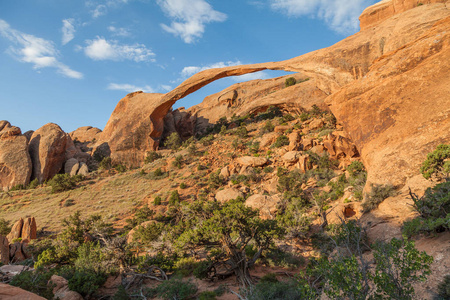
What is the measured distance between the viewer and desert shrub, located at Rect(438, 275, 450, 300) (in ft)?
14.7

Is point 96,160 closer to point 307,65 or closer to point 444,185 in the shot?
point 307,65

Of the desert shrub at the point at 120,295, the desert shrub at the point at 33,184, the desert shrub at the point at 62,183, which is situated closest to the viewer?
the desert shrub at the point at 120,295

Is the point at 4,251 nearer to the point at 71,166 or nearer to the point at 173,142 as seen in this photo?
the point at 71,166

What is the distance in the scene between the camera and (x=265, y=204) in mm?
15625

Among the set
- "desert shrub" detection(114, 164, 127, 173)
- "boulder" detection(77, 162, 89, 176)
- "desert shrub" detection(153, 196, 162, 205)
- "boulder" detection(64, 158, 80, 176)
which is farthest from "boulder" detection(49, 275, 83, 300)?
"boulder" detection(64, 158, 80, 176)

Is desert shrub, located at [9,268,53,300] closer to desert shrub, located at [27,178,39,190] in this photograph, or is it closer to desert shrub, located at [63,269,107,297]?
desert shrub, located at [63,269,107,297]

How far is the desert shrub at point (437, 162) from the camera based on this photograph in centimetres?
883

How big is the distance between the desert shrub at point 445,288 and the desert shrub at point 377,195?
19.4ft

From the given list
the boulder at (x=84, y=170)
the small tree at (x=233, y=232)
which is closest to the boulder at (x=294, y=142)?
the small tree at (x=233, y=232)

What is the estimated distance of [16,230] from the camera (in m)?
16.5

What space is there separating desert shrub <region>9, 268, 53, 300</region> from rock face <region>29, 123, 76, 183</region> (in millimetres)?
29768

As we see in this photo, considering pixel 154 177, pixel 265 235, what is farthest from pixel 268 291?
pixel 154 177

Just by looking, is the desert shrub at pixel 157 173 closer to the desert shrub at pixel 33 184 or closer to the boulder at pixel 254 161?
the boulder at pixel 254 161

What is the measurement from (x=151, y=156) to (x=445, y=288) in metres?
32.9
